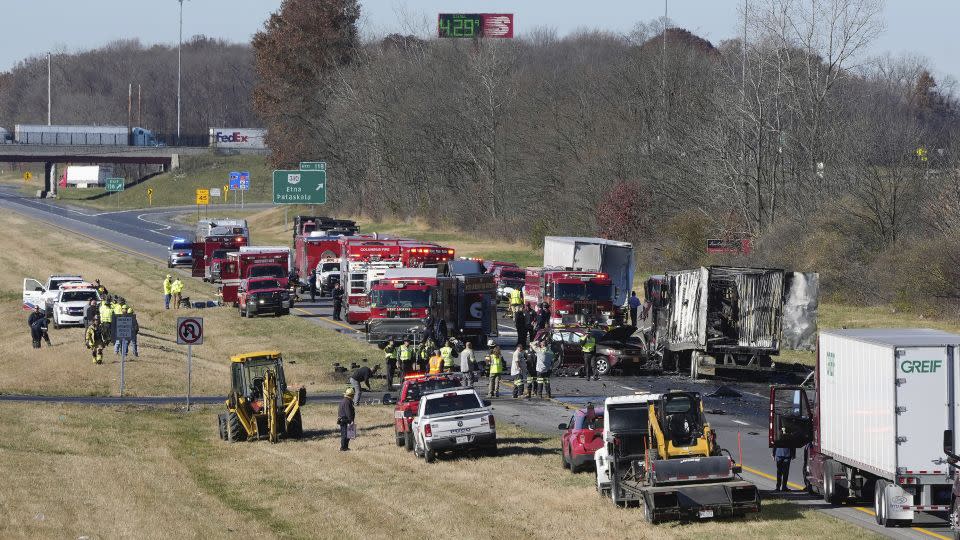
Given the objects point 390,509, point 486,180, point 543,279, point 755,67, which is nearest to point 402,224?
point 486,180

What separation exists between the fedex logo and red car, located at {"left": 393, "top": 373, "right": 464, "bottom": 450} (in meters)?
156

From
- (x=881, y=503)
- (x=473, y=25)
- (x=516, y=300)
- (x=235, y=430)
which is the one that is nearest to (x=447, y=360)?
(x=235, y=430)

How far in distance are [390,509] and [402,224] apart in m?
90.6

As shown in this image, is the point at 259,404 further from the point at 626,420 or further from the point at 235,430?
the point at 626,420

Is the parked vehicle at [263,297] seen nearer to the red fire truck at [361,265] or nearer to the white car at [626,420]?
the red fire truck at [361,265]

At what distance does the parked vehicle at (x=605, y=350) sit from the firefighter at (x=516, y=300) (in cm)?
1167

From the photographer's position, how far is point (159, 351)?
49.6m

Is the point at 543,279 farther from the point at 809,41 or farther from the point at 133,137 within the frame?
the point at 133,137

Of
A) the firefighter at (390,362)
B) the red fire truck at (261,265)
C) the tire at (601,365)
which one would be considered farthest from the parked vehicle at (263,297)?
the tire at (601,365)

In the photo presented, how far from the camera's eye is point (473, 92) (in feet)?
354

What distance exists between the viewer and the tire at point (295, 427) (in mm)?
32875

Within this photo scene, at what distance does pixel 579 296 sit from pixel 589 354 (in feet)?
24.3

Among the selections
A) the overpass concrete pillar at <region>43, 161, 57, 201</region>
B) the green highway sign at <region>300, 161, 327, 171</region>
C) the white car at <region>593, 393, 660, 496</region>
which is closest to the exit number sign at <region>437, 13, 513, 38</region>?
the green highway sign at <region>300, 161, 327, 171</region>

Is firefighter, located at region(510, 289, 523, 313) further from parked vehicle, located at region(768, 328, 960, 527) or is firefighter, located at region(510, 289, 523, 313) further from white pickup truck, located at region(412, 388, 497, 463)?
parked vehicle, located at region(768, 328, 960, 527)
